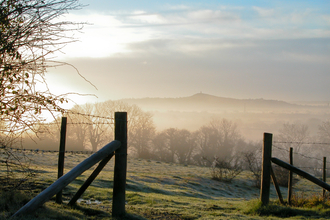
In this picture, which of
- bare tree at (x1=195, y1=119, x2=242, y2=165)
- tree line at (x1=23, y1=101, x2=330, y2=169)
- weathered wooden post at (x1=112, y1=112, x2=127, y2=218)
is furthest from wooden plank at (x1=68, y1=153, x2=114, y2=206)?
bare tree at (x1=195, y1=119, x2=242, y2=165)

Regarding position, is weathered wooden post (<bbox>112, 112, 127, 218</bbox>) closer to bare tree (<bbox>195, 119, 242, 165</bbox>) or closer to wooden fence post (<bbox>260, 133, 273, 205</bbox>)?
wooden fence post (<bbox>260, 133, 273, 205</bbox>)

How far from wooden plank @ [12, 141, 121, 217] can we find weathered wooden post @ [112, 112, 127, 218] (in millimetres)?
191

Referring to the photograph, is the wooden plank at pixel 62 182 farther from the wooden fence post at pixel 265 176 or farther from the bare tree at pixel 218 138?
the bare tree at pixel 218 138

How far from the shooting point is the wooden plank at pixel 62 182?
15.2ft

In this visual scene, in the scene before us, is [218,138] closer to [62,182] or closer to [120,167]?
[120,167]

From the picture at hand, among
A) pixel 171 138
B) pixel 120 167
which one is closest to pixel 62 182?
pixel 120 167

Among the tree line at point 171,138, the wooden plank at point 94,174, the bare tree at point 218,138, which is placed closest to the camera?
the wooden plank at point 94,174

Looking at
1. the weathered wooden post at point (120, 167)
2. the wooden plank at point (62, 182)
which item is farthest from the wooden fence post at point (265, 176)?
the wooden plank at point (62, 182)

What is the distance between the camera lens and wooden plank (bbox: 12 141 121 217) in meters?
4.62

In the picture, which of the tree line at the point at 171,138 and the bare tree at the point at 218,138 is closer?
the tree line at the point at 171,138

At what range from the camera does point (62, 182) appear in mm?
4953

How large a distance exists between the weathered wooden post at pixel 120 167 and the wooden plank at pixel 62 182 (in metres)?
0.19

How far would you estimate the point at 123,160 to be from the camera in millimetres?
6273

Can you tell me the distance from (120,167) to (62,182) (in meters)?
1.53
